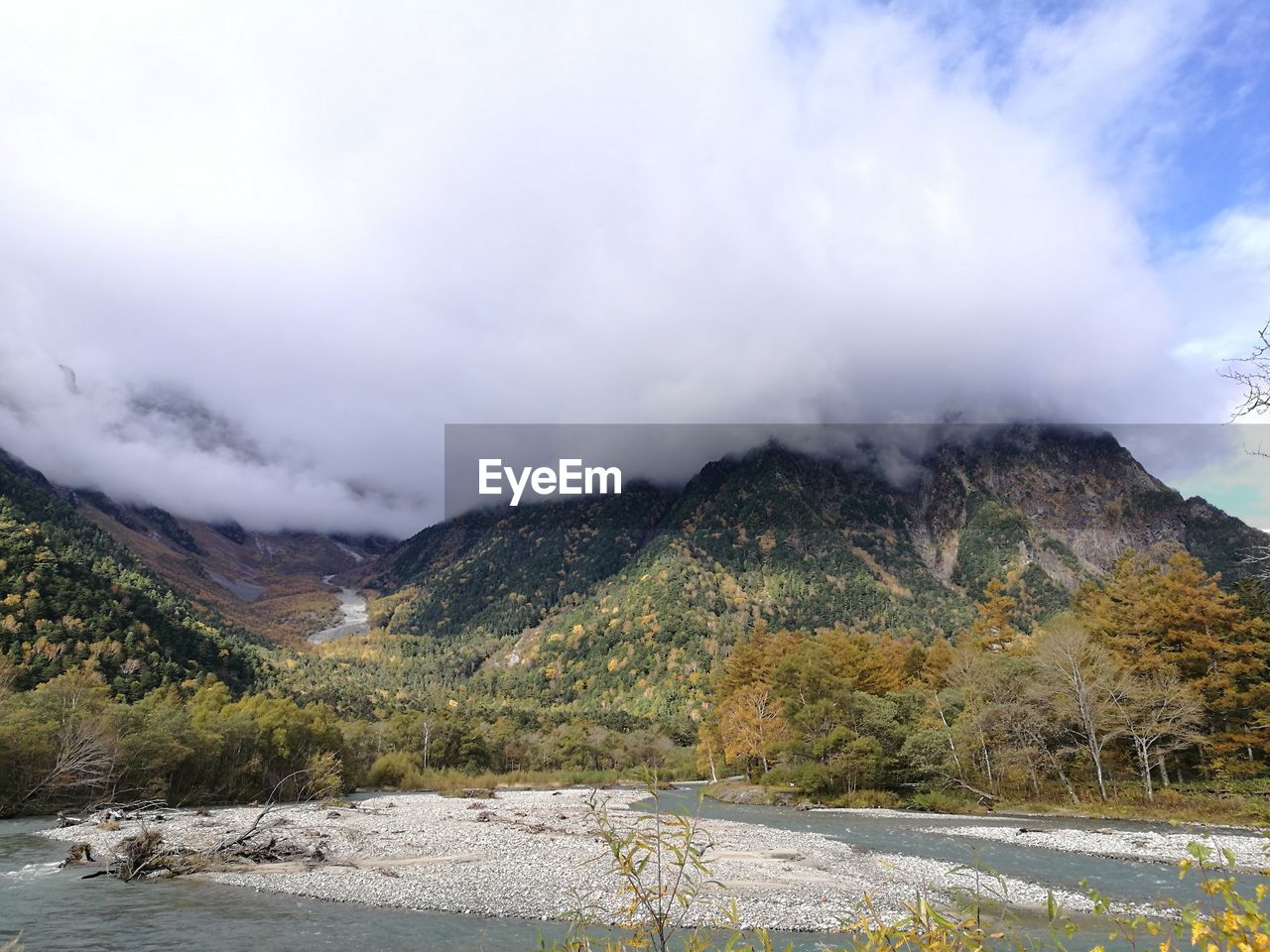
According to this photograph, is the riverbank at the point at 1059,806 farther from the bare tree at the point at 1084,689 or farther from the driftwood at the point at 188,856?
the driftwood at the point at 188,856

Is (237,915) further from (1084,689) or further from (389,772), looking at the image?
(389,772)

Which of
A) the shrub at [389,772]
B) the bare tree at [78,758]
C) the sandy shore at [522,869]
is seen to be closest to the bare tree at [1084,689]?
the sandy shore at [522,869]

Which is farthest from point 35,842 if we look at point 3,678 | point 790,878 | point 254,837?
point 790,878

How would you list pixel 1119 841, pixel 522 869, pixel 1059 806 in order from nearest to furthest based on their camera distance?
pixel 522 869 → pixel 1119 841 → pixel 1059 806

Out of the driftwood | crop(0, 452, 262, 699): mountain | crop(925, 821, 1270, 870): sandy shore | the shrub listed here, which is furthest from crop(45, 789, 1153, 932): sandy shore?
crop(0, 452, 262, 699): mountain

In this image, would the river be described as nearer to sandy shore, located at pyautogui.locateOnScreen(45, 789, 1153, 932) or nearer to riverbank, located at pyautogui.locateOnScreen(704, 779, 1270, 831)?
sandy shore, located at pyautogui.locateOnScreen(45, 789, 1153, 932)

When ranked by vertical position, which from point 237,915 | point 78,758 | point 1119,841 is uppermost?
point 78,758

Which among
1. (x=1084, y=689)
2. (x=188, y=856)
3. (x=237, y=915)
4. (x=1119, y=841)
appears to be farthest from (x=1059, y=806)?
(x=188, y=856)
